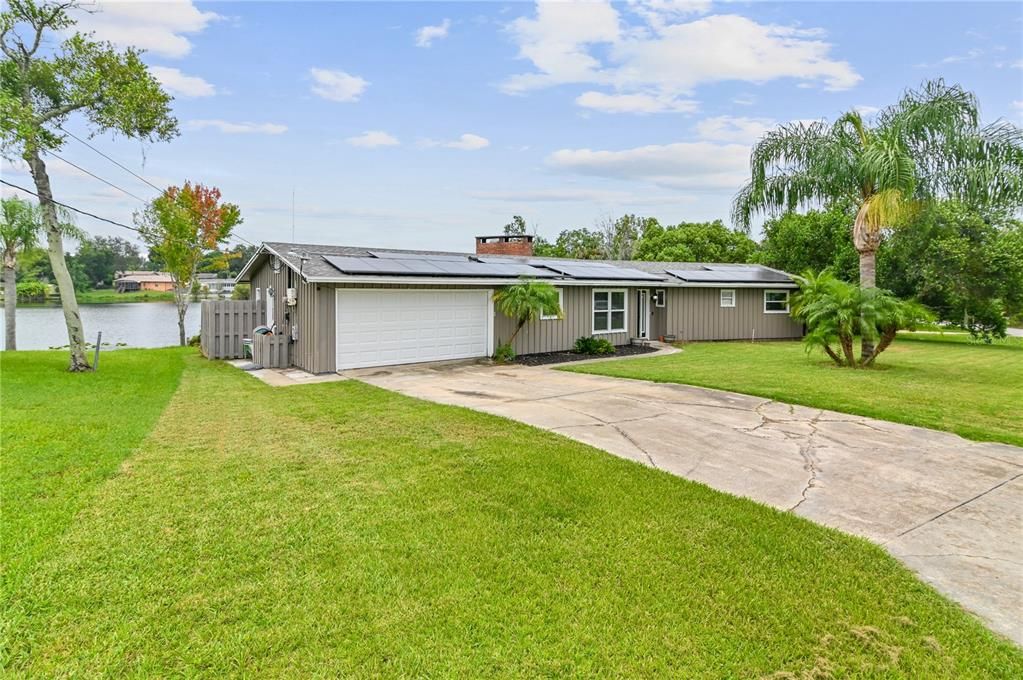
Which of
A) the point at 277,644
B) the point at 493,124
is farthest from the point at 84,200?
the point at 277,644

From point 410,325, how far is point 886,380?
9.17 meters

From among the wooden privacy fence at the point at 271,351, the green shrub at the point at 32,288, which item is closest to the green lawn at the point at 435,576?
the wooden privacy fence at the point at 271,351

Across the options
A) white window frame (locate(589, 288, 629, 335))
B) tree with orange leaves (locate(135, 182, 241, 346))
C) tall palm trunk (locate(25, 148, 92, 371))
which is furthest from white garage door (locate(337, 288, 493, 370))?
tree with orange leaves (locate(135, 182, 241, 346))

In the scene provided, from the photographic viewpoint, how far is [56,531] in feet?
10.9

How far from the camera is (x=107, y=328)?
79.9ft

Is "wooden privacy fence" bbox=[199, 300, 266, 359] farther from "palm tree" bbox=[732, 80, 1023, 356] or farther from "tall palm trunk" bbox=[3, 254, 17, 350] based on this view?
"palm tree" bbox=[732, 80, 1023, 356]

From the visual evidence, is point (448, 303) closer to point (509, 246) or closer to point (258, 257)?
point (258, 257)

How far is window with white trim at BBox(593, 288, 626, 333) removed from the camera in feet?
50.4

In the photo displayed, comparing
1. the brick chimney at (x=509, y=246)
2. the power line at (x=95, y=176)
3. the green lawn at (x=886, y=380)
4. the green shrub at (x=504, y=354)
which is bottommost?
the green lawn at (x=886, y=380)

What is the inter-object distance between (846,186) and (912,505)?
10101mm

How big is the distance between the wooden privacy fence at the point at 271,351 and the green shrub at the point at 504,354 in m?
4.59

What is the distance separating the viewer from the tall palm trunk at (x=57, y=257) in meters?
10.0

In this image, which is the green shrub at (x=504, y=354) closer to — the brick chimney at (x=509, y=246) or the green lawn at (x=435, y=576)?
the green lawn at (x=435, y=576)

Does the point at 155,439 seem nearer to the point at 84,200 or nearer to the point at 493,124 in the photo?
the point at 84,200
